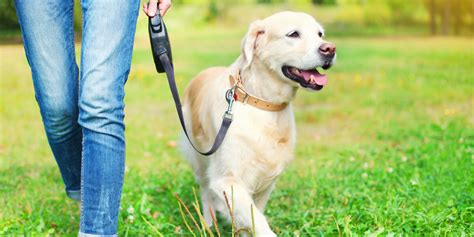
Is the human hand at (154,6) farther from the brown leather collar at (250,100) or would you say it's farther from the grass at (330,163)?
the grass at (330,163)

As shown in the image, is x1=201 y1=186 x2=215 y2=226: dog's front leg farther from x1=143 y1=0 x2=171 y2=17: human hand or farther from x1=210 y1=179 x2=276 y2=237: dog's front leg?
x1=143 y1=0 x2=171 y2=17: human hand

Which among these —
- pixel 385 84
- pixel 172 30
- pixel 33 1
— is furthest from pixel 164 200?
pixel 172 30

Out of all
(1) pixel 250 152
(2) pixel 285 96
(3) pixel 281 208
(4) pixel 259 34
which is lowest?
(3) pixel 281 208

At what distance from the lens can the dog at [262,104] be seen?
3.22 meters

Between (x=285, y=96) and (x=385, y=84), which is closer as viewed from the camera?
(x=285, y=96)

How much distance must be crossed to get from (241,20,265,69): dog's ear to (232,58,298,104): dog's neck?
0.05m

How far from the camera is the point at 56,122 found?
10.2ft

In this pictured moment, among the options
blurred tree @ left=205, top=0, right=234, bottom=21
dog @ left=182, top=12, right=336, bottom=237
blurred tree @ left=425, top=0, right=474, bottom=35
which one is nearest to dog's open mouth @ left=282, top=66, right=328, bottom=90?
dog @ left=182, top=12, right=336, bottom=237

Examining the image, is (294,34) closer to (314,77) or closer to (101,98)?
(314,77)

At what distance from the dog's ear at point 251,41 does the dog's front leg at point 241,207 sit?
62 cm

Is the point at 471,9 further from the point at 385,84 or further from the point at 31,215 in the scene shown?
the point at 31,215

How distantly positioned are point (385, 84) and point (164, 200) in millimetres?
5883

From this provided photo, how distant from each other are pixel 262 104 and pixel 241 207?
0.54 m

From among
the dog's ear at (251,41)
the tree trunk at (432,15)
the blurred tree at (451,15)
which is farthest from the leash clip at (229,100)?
the tree trunk at (432,15)
